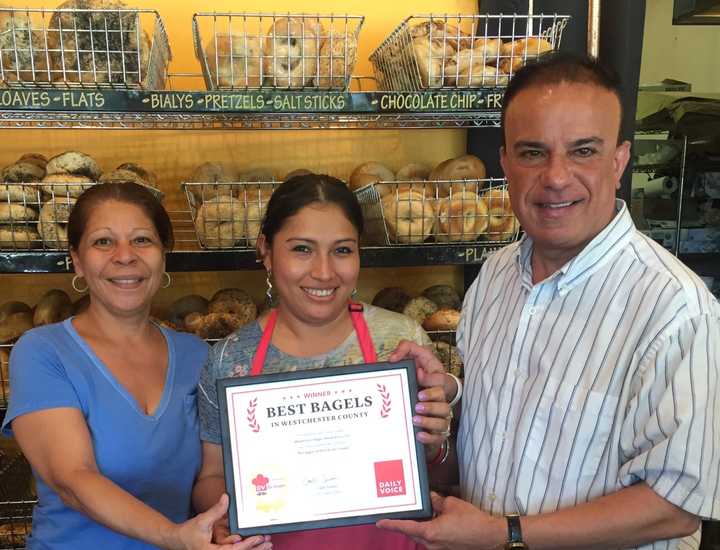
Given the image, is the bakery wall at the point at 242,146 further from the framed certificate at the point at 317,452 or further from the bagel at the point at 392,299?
the framed certificate at the point at 317,452

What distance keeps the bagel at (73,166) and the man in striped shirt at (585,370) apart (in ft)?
4.85

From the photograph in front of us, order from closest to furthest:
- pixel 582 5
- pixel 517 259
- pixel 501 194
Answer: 1. pixel 517 259
2. pixel 501 194
3. pixel 582 5

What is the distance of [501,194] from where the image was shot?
2.23 metres

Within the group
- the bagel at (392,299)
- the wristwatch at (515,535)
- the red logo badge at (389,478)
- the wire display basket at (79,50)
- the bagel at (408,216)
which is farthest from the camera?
the bagel at (392,299)

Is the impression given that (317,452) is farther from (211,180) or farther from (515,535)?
(211,180)

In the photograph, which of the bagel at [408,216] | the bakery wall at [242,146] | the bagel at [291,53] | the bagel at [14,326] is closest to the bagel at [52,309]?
the bagel at [14,326]

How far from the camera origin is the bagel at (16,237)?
2.04 meters

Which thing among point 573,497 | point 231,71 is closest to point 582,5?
point 231,71

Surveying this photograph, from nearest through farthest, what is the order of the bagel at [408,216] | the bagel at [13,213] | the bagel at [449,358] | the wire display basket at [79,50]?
1. the wire display basket at [79,50]
2. the bagel at [13,213]
3. the bagel at [408,216]
4. the bagel at [449,358]

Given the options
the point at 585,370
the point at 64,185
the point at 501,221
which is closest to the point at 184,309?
the point at 64,185

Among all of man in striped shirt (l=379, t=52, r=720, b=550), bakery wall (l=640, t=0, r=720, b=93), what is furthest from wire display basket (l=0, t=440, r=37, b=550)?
bakery wall (l=640, t=0, r=720, b=93)

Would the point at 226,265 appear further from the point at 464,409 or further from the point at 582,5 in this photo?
the point at 582,5

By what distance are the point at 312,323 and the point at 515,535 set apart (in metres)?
0.67

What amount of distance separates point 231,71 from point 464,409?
134 cm
